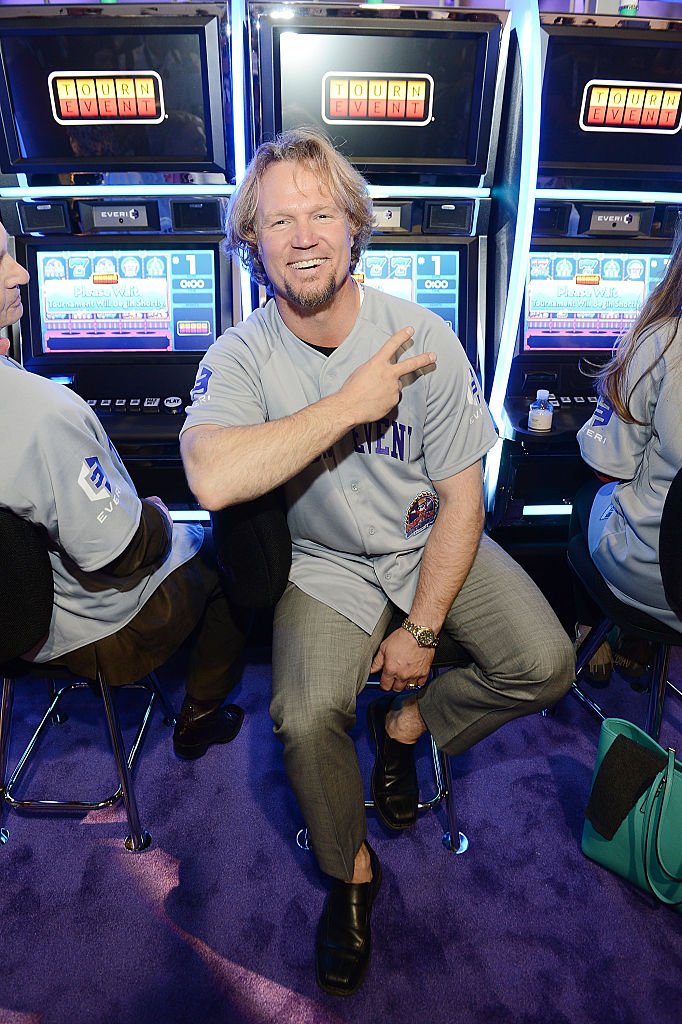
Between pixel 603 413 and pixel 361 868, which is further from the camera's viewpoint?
pixel 603 413

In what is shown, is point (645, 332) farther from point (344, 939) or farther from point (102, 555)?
point (344, 939)

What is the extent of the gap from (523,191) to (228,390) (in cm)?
122

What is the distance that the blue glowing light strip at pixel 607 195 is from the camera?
235 centimetres

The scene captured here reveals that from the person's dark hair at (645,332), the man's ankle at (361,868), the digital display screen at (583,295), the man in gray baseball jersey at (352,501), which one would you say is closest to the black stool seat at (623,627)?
the man in gray baseball jersey at (352,501)

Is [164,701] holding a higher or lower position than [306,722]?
lower

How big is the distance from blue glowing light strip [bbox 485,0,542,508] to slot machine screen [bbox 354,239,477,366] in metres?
0.14

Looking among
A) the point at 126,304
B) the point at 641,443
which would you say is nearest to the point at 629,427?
the point at 641,443

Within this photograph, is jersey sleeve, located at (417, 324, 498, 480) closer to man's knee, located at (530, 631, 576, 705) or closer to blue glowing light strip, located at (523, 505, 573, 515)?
man's knee, located at (530, 631, 576, 705)

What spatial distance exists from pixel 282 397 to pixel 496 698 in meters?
0.92

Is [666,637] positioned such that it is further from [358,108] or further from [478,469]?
[358,108]

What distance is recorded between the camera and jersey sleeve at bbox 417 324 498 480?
1.79 metres

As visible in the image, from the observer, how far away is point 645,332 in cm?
179

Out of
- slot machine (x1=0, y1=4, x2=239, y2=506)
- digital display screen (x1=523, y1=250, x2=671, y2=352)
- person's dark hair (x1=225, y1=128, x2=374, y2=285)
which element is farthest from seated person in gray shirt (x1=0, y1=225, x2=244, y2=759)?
digital display screen (x1=523, y1=250, x2=671, y2=352)

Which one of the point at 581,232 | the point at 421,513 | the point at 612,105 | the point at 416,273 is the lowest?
the point at 421,513
